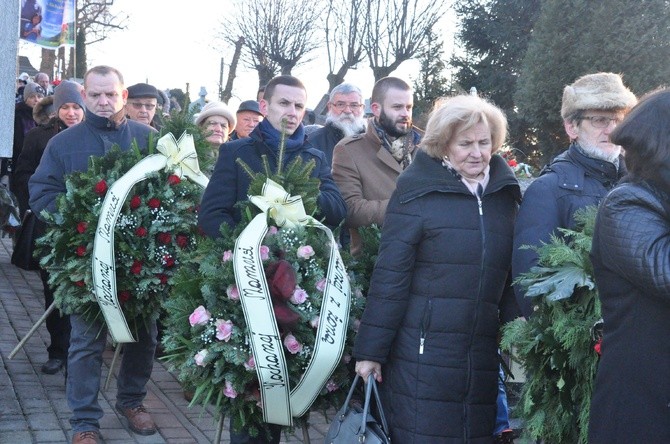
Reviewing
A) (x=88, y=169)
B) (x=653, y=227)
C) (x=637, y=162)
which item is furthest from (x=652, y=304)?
(x=88, y=169)

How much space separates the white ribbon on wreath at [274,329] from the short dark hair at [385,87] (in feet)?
→ 5.13

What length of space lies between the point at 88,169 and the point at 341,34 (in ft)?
89.1

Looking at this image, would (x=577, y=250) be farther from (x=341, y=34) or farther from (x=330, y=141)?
(x=341, y=34)

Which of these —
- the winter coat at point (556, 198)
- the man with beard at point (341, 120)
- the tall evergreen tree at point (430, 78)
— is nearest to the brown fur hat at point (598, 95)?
the winter coat at point (556, 198)

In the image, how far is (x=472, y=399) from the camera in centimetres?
356

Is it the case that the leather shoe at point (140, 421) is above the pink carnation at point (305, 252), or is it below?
below

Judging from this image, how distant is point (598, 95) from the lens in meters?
3.86

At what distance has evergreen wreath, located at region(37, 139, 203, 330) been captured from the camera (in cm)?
500

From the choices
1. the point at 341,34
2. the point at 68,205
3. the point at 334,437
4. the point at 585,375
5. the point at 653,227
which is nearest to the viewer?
the point at 653,227

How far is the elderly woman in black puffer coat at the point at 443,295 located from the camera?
139 inches

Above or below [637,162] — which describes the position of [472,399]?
below

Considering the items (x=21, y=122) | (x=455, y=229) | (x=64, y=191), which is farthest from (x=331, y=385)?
(x=21, y=122)

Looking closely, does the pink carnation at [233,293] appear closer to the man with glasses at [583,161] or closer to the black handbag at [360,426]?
the black handbag at [360,426]

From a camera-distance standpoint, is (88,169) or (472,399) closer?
(472,399)
